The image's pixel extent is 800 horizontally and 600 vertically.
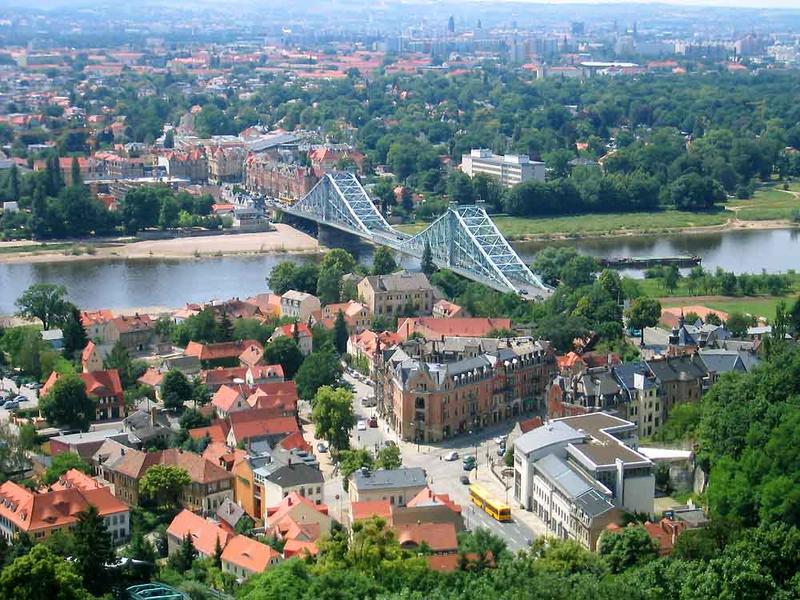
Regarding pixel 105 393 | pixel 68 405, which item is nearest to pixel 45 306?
pixel 105 393

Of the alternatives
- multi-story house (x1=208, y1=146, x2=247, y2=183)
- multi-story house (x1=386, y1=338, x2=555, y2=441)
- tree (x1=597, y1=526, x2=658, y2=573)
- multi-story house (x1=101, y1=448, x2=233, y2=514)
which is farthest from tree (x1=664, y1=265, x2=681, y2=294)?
multi-story house (x1=208, y1=146, x2=247, y2=183)

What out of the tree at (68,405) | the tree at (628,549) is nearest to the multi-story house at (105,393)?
the tree at (68,405)

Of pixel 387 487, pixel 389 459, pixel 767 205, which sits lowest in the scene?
pixel 767 205

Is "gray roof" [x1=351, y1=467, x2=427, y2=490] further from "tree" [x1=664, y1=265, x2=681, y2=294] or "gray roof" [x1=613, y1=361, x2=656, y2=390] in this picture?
"tree" [x1=664, y1=265, x2=681, y2=294]

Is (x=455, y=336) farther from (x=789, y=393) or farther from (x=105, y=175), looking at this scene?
(x=105, y=175)

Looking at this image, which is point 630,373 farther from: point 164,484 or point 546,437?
point 164,484

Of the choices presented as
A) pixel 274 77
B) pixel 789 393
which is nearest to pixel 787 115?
pixel 274 77
